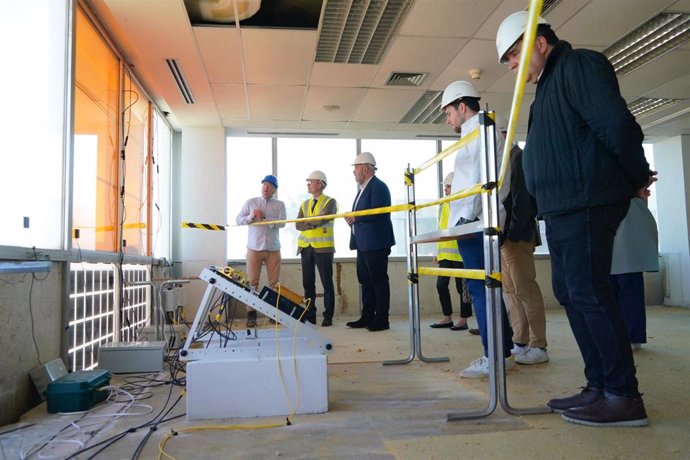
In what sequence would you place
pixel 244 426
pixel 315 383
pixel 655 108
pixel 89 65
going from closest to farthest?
pixel 244 426
pixel 315 383
pixel 89 65
pixel 655 108

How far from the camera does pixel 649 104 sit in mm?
5453

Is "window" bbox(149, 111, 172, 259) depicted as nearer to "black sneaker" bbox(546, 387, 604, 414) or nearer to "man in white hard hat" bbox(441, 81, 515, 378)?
"man in white hard hat" bbox(441, 81, 515, 378)

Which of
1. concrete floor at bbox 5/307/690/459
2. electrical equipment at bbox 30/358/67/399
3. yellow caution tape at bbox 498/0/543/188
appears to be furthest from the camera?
electrical equipment at bbox 30/358/67/399

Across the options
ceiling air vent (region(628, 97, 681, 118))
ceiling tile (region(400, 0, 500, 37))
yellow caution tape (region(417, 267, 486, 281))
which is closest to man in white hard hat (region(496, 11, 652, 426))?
yellow caution tape (region(417, 267, 486, 281))

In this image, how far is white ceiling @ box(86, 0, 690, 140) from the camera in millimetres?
3430

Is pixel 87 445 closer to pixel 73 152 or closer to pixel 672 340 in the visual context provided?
pixel 73 152

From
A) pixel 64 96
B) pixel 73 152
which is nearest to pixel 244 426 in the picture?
pixel 73 152

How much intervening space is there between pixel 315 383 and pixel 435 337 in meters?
2.21

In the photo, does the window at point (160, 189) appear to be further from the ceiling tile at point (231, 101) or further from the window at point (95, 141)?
the window at point (95, 141)

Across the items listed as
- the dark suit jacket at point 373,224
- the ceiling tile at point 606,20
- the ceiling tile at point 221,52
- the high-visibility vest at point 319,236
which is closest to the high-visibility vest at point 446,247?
the dark suit jacket at point 373,224

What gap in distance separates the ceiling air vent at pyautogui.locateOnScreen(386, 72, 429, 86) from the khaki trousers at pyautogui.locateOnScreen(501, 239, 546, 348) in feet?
7.88

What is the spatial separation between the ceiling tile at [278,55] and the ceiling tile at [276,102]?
0.15 meters

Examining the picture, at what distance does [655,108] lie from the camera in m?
5.59

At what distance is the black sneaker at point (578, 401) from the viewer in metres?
1.69
